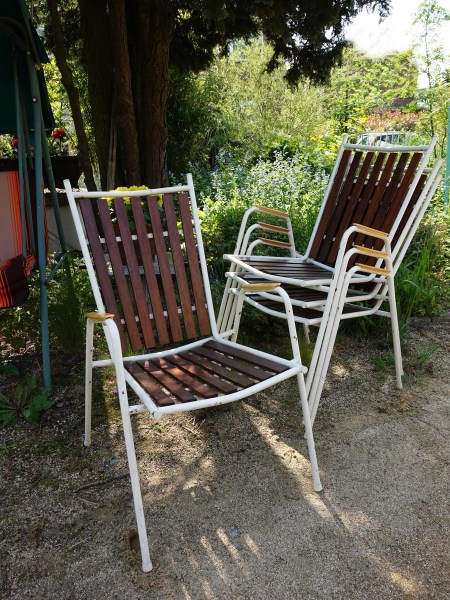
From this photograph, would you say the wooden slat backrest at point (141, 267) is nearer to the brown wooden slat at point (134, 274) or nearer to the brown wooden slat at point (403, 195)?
the brown wooden slat at point (134, 274)

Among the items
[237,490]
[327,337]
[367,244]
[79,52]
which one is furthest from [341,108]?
[237,490]

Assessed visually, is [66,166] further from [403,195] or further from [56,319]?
[403,195]

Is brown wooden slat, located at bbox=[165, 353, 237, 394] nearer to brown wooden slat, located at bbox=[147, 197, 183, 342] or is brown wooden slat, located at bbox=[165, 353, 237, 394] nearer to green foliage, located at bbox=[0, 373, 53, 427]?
brown wooden slat, located at bbox=[147, 197, 183, 342]

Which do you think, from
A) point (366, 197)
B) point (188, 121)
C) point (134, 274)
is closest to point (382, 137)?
point (188, 121)

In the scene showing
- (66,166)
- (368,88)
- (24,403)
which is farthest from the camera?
(368,88)

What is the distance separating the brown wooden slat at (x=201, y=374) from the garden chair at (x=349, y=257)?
0.46m

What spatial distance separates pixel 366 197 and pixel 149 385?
1731 mm

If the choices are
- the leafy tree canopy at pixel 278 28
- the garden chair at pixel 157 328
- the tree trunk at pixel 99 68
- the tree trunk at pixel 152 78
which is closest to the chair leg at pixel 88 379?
the garden chair at pixel 157 328

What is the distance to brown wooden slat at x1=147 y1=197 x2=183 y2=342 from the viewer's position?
2.28 m

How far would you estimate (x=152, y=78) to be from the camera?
458 cm

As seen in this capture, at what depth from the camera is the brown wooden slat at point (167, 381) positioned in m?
1.68

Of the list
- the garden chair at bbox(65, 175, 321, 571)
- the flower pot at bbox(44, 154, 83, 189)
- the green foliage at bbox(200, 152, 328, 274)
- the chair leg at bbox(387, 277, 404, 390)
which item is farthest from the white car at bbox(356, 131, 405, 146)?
the garden chair at bbox(65, 175, 321, 571)

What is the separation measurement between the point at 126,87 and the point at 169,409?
3.61 m

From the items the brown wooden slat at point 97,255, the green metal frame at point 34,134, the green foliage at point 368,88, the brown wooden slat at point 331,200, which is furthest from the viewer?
the green foliage at point 368,88
